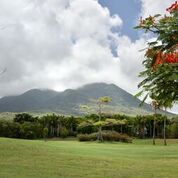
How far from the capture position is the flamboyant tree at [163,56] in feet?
37.8

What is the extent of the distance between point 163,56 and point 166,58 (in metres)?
0.15

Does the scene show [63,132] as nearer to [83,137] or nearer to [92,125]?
[92,125]

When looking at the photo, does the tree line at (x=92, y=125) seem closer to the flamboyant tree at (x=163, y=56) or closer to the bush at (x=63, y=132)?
the bush at (x=63, y=132)

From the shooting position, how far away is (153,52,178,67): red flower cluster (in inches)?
464

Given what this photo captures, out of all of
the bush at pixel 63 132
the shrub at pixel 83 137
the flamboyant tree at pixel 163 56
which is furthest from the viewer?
the bush at pixel 63 132

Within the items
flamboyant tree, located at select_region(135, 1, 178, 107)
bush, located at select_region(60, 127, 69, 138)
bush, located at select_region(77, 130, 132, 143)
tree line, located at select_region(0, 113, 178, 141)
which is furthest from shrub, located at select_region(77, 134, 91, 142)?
flamboyant tree, located at select_region(135, 1, 178, 107)

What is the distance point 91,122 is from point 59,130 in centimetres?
1267

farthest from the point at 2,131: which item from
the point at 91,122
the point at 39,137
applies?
the point at 91,122

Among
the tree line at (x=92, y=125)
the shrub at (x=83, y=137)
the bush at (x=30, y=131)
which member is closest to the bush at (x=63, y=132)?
the tree line at (x=92, y=125)

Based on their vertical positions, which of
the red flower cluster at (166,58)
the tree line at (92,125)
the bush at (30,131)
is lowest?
the red flower cluster at (166,58)

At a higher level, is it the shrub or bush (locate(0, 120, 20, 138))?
bush (locate(0, 120, 20, 138))

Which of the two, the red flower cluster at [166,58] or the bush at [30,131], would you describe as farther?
the bush at [30,131]

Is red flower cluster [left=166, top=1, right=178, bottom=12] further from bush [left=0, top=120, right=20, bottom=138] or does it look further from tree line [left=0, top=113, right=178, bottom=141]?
tree line [left=0, top=113, right=178, bottom=141]

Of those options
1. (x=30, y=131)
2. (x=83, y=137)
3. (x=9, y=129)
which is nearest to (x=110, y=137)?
(x=83, y=137)
